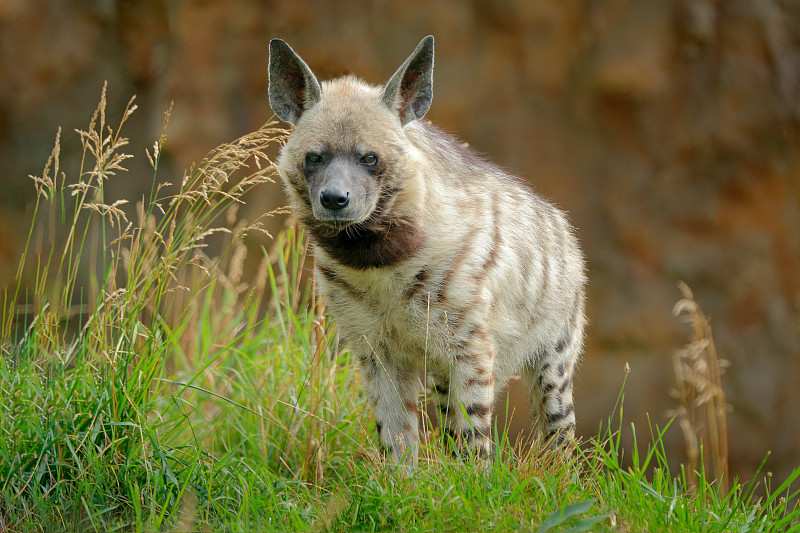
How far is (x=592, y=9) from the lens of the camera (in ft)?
23.5

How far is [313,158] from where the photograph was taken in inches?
142

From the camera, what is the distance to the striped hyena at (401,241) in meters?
3.59

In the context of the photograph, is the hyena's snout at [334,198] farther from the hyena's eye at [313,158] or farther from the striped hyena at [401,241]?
the hyena's eye at [313,158]

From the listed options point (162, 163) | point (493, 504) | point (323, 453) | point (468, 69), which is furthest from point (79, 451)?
point (468, 69)

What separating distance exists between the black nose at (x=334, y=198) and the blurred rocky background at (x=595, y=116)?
3.83 m

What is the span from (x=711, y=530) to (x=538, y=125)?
15.6ft

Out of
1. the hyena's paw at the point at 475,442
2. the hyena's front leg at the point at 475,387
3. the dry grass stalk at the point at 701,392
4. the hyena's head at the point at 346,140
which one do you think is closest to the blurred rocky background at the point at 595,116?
the dry grass stalk at the point at 701,392

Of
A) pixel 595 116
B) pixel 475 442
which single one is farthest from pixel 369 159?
pixel 595 116

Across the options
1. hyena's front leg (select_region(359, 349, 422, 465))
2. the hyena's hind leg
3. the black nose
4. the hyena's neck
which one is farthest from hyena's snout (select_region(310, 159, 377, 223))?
the hyena's hind leg

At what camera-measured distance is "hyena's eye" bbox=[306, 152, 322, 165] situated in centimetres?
359

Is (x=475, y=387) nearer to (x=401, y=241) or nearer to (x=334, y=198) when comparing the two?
(x=401, y=241)

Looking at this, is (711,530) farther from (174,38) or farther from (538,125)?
(174,38)

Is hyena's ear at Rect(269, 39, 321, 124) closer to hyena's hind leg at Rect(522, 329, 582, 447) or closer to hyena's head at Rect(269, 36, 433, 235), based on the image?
hyena's head at Rect(269, 36, 433, 235)

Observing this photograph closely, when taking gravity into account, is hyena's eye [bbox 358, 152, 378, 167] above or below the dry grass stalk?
above
